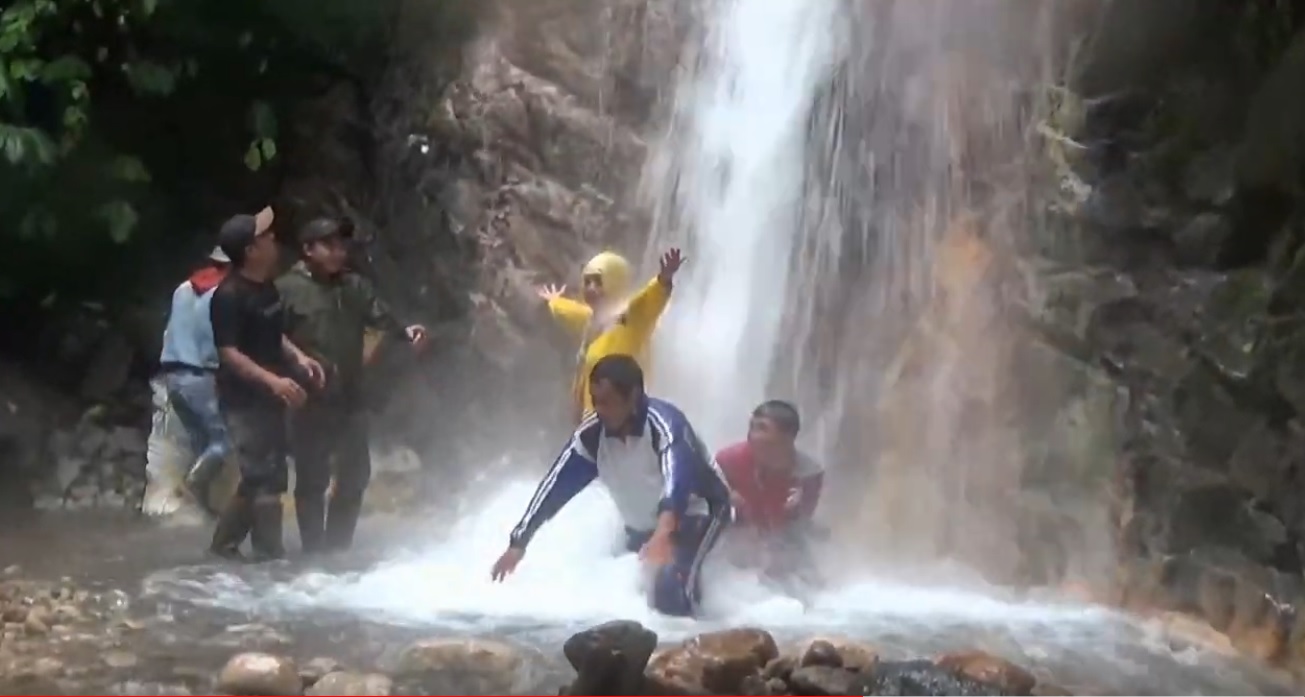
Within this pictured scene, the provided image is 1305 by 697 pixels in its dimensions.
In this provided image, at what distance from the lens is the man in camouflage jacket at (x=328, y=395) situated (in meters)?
2.22

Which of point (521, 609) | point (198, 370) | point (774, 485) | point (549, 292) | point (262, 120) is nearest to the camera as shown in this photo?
point (521, 609)

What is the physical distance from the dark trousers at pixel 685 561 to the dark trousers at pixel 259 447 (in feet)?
1.87

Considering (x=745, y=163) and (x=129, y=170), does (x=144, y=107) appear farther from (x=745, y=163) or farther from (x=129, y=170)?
(x=745, y=163)

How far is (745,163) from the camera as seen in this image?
2.51 m

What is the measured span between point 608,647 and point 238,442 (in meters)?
0.72

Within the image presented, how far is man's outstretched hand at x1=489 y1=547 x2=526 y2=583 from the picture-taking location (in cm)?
207

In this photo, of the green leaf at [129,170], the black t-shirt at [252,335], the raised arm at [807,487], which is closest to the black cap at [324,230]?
the black t-shirt at [252,335]

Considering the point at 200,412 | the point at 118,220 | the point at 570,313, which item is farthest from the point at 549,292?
the point at 118,220

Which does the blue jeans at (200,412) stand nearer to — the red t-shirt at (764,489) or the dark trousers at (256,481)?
the dark trousers at (256,481)

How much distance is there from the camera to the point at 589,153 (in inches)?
100

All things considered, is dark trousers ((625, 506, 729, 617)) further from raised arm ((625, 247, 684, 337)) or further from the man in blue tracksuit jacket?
raised arm ((625, 247, 684, 337))

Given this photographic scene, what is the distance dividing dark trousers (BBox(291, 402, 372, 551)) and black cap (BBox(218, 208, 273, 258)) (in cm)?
27

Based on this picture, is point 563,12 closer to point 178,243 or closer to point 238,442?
point 178,243

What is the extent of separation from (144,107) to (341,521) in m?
0.79
